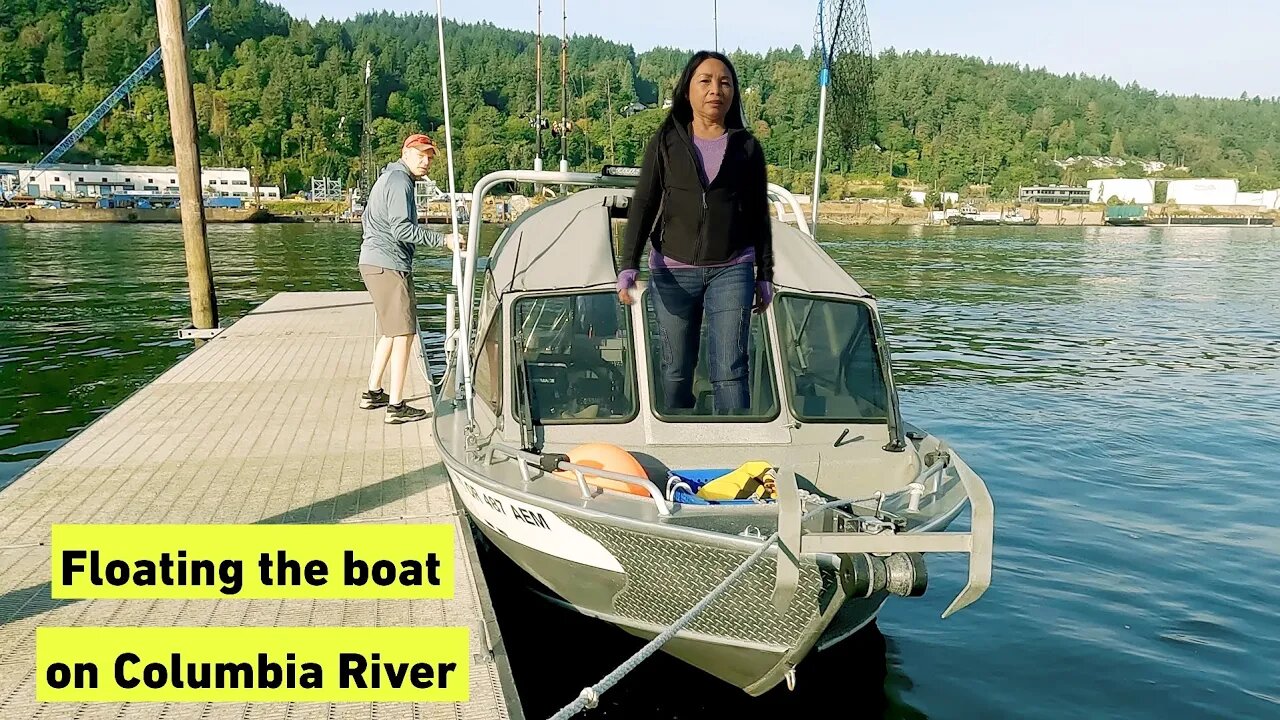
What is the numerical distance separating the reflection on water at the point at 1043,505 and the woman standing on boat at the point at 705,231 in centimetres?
186

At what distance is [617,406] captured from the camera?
632 centimetres

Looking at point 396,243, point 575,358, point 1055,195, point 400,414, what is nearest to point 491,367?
point 575,358

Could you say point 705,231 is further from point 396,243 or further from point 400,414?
point 400,414

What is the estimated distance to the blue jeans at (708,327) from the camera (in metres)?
6.02

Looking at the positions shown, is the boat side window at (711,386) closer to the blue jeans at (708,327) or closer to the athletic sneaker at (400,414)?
the blue jeans at (708,327)

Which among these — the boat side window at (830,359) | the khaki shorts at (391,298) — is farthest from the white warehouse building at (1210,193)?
the boat side window at (830,359)

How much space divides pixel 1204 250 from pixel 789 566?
80.0 metres

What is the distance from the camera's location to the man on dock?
28.1 ft

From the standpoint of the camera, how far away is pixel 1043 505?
10.1 meters

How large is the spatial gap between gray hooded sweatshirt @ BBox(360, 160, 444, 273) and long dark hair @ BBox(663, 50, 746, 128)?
3.25m

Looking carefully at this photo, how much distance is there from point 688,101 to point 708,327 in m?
1.41

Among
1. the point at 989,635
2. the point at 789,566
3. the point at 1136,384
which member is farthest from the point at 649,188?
the point at 1136,384

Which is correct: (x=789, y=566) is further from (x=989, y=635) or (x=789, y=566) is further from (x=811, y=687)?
(x=989, y=635)

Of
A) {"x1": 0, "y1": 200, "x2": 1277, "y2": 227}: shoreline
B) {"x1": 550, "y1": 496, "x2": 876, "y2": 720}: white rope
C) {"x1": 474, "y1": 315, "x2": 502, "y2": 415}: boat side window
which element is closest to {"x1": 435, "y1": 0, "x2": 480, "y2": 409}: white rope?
{"x1": 474, "y1": 315, "x2": 502, "y2": 415}: boat side window
